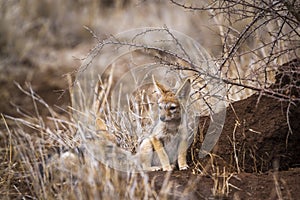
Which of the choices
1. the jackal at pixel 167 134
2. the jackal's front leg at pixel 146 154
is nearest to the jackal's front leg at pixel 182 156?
the jackal at pixel 167 134

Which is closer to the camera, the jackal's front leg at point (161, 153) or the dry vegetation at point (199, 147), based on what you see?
the dry vegetation at point (199, 147)

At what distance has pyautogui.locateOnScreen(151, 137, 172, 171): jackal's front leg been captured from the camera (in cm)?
387

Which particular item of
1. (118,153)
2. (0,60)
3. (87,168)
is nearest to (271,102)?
(118,153)

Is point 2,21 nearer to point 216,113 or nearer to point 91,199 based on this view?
point 216,113

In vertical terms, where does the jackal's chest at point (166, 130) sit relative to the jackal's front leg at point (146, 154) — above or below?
above

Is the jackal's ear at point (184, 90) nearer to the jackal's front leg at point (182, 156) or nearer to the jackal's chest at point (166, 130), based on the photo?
the jackal's chest at point (166, 130)

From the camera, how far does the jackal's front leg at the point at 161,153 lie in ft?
12.7

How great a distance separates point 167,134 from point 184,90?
0.27m

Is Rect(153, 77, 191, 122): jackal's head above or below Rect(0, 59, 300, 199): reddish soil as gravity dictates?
above

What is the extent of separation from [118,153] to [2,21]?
4.61 metres

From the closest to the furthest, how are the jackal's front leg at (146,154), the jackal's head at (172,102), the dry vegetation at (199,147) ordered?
the dry vegetation at (199,147), the jackal's head at (172,102), the jackal's front leg at (146,154)

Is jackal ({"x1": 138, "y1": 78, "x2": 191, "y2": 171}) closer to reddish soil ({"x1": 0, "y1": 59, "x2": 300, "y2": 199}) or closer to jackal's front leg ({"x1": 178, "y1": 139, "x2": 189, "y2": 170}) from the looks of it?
jackal's front leg ({"x1": 178, "y1": 139, "x2": 189, "y2": 170})

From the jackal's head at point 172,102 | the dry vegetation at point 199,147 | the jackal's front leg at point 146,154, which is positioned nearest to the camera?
the dry vegetation at point 199,147

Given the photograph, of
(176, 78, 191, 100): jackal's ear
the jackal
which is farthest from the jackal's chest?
(176, 78, 191, 100): jackal's ear
